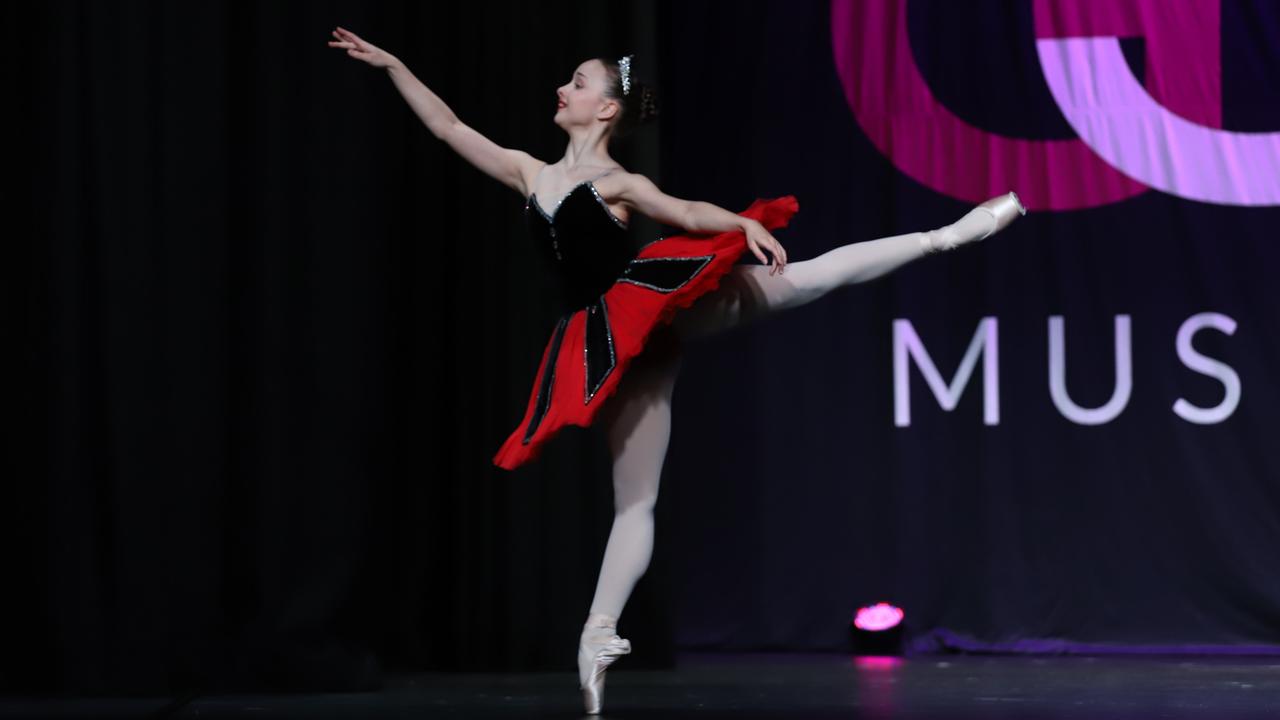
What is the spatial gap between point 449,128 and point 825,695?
1500 millimetres

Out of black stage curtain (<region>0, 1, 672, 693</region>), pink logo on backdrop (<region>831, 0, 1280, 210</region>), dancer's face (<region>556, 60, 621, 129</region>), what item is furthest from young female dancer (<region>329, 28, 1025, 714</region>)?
pink logo on backdrop (<region>831, 0, 1280, 210</region>)

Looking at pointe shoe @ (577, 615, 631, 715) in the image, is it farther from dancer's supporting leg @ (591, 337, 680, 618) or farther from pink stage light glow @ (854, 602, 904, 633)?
pink stage light glow @ (854, 602, 904, 633)

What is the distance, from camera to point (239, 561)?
418 centimetres

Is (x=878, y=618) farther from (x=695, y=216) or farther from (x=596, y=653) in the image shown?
(x=695, y=216)

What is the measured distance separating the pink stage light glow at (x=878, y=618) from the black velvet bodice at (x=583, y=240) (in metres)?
2.06

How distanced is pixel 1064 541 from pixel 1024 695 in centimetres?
157

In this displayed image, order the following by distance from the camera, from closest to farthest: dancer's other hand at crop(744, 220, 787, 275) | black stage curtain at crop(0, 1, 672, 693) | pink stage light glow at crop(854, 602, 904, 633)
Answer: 1. dancer's other hand at crop(744, 220, 787, 275)
2. black stage curtain at crop(0, 1, 672, 693)
3. pink stage light glow at crop(854, 602, 904, 633)

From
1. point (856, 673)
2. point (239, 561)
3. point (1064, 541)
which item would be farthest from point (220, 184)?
point (1064, 541)

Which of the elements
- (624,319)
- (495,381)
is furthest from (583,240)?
(495,381)

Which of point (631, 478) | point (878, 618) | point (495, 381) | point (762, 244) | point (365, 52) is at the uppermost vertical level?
point (365, 52)

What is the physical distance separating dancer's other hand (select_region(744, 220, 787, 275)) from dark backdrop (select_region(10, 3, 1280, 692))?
1.58 m

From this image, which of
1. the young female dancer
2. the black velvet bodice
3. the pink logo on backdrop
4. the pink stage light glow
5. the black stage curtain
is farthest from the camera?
the pink logo on backdrop

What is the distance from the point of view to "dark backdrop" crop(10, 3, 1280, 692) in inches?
157

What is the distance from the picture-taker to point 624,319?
2877 millimetres
